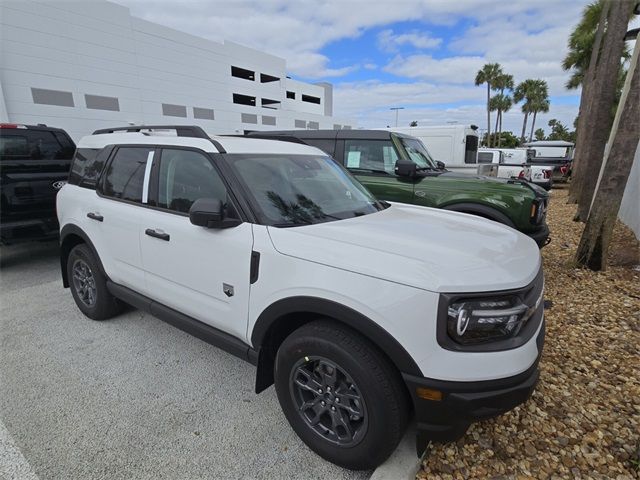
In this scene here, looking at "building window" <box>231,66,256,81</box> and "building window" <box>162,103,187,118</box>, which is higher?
"building window" <box>231,66,256,81</box>

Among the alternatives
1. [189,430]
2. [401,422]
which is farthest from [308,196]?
[189,430]

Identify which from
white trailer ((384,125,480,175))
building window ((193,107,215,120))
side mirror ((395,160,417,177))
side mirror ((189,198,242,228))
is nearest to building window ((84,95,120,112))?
building window ((193,107,215,120))

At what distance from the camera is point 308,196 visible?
2645 millimetres

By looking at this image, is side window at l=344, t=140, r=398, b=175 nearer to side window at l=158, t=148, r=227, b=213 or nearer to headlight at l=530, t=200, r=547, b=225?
headlight at l=530, t=200, r=547, b=225

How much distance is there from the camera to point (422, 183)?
5.31 m

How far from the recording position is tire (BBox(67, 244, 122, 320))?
360cm

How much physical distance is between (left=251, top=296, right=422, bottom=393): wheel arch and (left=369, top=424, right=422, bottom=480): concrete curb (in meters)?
0.66

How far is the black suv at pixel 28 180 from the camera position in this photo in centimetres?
496

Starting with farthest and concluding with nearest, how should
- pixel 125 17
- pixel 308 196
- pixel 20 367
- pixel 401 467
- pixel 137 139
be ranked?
pixel 125 17
pixel 137 139
pixel 20 367
pixel 308 196
pixel 401 467

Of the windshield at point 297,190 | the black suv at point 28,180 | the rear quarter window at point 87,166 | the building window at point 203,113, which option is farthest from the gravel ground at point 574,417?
the building window at point 203,113

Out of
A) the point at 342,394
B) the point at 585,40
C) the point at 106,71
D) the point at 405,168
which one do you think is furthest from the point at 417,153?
the point at 106,71

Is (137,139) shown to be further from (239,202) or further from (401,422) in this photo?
(401,422)

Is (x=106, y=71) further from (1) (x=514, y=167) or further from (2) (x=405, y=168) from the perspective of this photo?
(2) (x=405, y=168)

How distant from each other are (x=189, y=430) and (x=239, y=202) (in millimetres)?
1527
